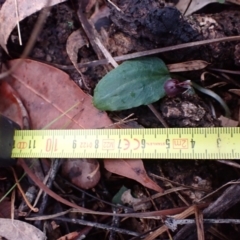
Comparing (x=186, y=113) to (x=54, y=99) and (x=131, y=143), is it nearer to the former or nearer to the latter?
(x=131, y=143)

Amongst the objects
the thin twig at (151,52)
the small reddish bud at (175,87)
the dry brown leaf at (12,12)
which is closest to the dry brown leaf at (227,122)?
the small reddish bud at (175,87)

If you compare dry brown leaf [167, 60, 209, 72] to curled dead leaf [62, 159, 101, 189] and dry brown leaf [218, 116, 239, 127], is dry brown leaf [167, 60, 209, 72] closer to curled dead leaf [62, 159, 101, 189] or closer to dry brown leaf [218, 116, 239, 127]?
dry brown leaf [218, 116, 239, 127]

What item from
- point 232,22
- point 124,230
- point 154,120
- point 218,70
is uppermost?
point 232,22

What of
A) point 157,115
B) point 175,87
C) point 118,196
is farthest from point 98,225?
point 175,87

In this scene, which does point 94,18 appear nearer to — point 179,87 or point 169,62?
point 169,62

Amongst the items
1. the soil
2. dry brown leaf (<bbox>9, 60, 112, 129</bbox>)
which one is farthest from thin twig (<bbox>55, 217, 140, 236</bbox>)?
dry brown leaf (<bbox>9, 60, 112, 129</bbox>)

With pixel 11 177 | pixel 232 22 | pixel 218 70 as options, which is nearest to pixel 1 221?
pixel 11 177
